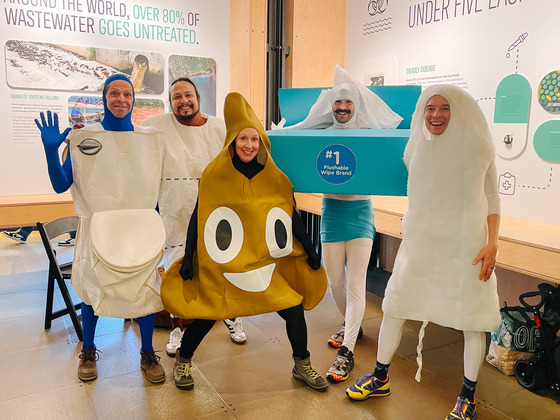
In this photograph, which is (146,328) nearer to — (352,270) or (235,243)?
(235,243)

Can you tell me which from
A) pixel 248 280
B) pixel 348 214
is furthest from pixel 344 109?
pixel 248 280

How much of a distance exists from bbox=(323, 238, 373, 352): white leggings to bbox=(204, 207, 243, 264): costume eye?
636 millimetres

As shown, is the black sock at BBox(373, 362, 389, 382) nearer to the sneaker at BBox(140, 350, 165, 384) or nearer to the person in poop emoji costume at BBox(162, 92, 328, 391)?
the person in poop emoji costume at BBox(162, 92, 328, 391)

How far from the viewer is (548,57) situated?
3211 mm

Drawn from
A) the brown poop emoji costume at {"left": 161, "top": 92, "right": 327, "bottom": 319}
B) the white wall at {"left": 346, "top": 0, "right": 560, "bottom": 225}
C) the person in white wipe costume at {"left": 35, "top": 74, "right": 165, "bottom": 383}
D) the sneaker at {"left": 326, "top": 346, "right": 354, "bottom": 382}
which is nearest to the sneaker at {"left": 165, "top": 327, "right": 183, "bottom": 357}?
the person in white wipe costume at {"left": 35, "top": 74, "right": 165, "bottom": 383}

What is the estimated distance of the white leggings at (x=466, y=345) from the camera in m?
2.38

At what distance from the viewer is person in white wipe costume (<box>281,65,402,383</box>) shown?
2793mm

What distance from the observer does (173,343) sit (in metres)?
3.22

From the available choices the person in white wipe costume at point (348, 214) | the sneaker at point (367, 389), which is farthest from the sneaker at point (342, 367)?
the sneaker at point (367, 389)

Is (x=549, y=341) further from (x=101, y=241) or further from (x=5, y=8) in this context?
(x=5, y=8)

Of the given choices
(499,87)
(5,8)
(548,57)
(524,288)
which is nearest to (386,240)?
(524,288)

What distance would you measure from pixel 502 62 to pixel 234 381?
280 centimetres

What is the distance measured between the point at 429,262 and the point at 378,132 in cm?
73

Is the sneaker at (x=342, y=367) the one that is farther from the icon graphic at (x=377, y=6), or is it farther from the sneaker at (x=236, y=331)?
the icon graphic at (x=377, y=6)
